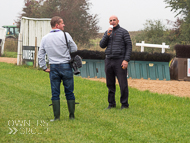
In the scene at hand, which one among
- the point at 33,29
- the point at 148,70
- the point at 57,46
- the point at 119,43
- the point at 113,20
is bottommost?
the point at 148,70

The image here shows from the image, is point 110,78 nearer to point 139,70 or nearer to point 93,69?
point 93,69

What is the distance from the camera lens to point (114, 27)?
7090mm

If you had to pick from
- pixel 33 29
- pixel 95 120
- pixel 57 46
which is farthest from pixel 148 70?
pixel 57 46

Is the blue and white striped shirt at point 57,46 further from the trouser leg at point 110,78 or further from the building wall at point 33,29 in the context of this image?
the building wall at point 33,29

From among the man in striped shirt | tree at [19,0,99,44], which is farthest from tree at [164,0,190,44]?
the man in striped shirt

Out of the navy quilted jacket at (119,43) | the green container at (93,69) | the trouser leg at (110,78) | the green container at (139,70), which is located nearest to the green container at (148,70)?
the green container at (139,70)

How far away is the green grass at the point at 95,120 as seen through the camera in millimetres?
4938

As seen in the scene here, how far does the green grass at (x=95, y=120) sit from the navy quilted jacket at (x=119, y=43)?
120cm

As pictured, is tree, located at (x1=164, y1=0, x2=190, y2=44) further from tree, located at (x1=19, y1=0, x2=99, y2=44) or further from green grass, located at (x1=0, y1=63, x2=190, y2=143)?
green grass, located at (x1=0, y1=63, x2=190, y2=143)

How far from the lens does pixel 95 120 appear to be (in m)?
6.10

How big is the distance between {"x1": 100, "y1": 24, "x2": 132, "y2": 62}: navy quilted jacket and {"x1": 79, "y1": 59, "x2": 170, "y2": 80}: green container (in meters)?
7.58

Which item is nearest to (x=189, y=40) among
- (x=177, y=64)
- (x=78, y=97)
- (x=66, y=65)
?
(x=177, y=64)
